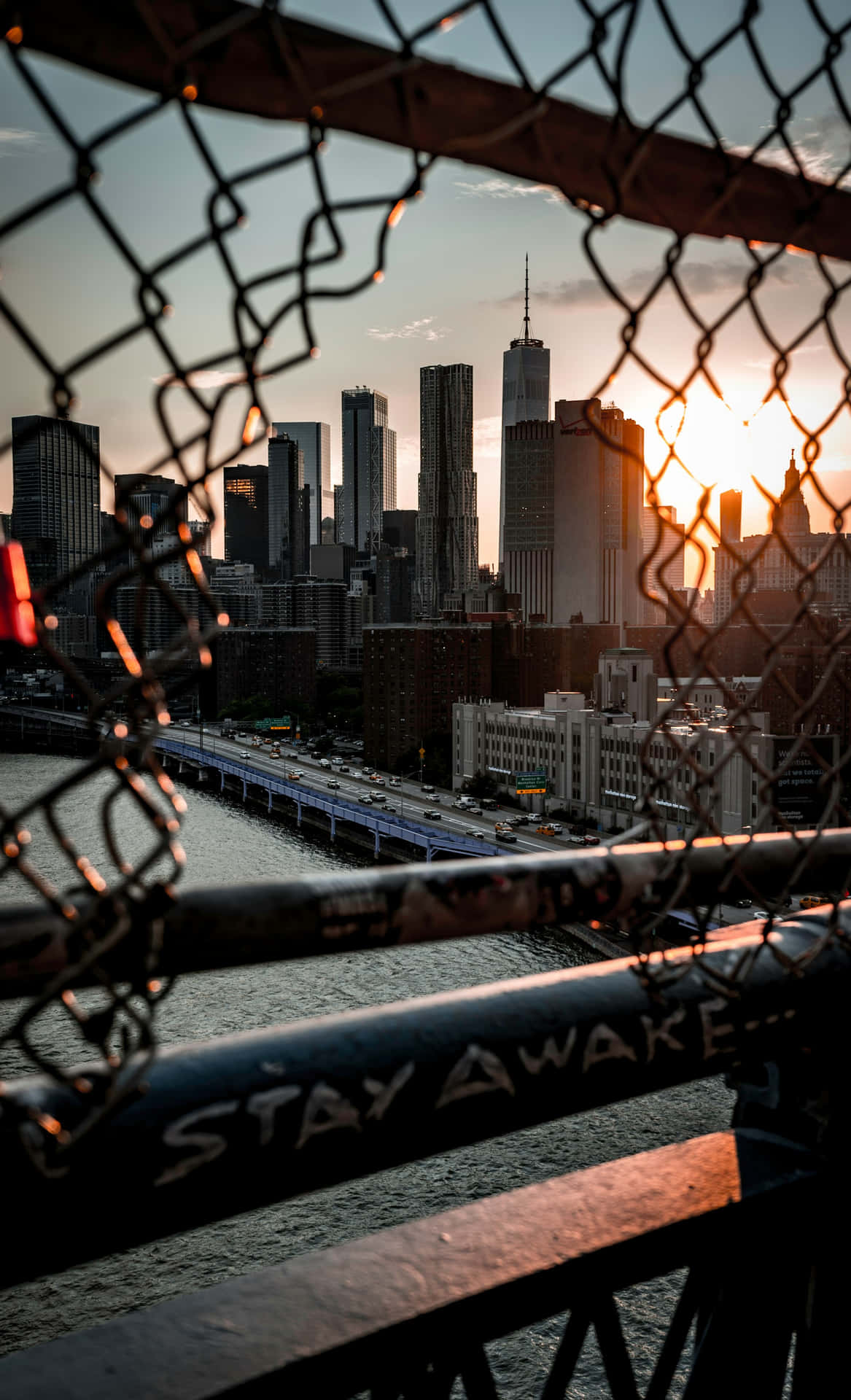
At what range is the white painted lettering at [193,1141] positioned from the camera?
50 centimetres

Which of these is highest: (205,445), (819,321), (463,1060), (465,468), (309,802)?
(465,468)

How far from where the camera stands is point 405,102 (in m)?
0.52

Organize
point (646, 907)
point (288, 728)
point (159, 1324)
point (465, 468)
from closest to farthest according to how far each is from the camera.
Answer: point (159, 1324) → point (646, 907) → point (288, 728) → point (465, 468)

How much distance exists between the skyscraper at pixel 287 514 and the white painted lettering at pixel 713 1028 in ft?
244

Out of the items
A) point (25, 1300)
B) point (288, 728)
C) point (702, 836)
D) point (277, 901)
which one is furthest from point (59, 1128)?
point (288, 728)

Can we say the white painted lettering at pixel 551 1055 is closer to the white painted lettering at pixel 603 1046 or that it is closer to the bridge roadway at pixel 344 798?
the white painted lettering at pixel 603 1046

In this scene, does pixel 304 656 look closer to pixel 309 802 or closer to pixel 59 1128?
pixel 309 802

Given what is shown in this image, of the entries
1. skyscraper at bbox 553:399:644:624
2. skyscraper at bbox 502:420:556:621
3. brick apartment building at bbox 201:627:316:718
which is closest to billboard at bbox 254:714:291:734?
brick apartment building at bbox 201:627:316:718

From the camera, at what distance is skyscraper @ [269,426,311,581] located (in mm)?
78188

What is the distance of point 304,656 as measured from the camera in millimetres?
40062

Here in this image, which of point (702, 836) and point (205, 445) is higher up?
point (205, 445)

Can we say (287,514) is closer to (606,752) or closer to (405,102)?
(606,752)

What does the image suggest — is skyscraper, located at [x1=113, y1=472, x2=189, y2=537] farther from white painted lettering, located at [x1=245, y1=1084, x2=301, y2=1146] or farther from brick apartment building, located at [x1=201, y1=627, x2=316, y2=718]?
brick apartment building, located at [x1=201, y1=627, x2=316, y2=718]

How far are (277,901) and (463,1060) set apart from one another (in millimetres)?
145
